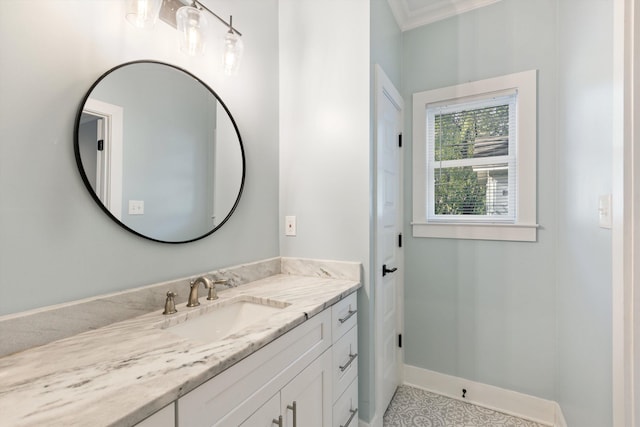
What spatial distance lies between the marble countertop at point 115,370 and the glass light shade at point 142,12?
1081mm

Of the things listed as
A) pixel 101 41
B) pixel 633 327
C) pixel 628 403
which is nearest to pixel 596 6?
pixel 633 327

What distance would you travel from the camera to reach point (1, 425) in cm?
53

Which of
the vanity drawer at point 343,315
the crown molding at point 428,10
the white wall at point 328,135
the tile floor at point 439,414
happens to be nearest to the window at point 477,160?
the crown molding at point 428,10

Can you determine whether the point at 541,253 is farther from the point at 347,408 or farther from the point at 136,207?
the point at 136,207

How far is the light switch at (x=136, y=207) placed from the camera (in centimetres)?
112

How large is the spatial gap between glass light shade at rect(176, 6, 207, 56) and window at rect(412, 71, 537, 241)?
1582mm

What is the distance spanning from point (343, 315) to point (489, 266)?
1.20m

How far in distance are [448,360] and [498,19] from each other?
95.2 inches

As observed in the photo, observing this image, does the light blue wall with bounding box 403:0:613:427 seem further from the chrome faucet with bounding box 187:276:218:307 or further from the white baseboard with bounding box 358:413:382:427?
the chrome faucet with bounding box 187:276:218:307

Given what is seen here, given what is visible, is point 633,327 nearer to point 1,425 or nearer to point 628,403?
point 628,403

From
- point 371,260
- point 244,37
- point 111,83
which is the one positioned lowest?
point 371,260

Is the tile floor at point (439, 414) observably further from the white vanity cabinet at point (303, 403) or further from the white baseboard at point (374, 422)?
the white vanity cabinet at point (303, 403)

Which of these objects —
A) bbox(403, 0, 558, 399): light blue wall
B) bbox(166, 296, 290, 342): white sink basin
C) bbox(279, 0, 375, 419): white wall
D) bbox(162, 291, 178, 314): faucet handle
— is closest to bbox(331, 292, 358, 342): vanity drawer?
bbox(279, 0, 375, 419): white wall

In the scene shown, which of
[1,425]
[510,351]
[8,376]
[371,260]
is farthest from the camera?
[510,351]
